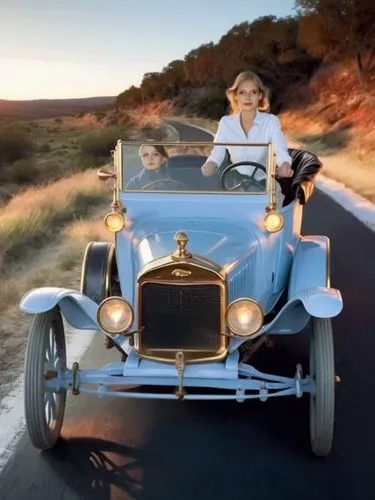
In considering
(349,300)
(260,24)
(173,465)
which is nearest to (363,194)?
(349,300)

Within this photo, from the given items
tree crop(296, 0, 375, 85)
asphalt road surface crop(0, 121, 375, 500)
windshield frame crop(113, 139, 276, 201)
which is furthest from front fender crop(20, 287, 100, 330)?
tree crop(296, 0, 375, 85)

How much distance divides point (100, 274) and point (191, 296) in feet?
4.00

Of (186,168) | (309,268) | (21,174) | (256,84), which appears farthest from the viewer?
(21,174)

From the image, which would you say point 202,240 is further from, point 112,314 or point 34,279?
point 34,279

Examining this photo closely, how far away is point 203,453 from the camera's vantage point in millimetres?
4352

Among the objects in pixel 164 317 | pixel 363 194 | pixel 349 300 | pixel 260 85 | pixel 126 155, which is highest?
pixel 260 85

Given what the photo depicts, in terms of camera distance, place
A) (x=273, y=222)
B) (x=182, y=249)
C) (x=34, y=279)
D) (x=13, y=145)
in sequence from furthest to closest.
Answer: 1. (x=13, y=145)
2. (x=34, y=279)
3. (x=273, y=222)
4. (x=182, y=249)

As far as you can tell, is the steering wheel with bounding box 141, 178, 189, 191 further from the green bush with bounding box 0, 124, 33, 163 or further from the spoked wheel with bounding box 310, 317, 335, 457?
the green bush with bounding box 0, 124, 33, 163

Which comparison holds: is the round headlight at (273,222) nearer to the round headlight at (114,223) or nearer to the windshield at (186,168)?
the windshield at (186,168)

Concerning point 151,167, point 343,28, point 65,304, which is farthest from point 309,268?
point 343,28

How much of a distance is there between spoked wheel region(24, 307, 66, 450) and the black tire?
1.73ft

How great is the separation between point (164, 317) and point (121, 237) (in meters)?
0.93

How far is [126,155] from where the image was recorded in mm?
5375

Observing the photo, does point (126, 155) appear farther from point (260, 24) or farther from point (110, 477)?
point (260, 24)
